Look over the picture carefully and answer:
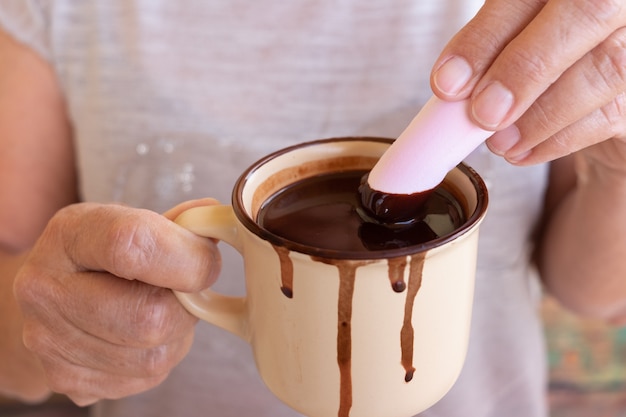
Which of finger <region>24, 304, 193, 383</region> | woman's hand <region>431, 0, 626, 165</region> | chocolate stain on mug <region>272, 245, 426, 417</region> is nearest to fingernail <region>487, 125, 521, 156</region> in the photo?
woman's hand <region>431, 0, 626, 165</region>

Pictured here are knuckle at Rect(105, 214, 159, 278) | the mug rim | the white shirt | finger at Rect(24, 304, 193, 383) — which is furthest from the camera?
the white shirt

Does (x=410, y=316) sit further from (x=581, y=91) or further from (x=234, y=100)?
(x=234, y=100)

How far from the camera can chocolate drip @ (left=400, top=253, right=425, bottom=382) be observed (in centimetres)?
46

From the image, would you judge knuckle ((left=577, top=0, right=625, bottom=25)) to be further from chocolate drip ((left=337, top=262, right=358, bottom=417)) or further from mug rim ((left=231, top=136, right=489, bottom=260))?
chocolate drip ((left=337, top=262, right=358, bottom=417))

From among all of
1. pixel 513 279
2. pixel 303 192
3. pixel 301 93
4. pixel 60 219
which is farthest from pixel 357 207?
pixel 513 279

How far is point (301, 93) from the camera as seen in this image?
0.94 meters

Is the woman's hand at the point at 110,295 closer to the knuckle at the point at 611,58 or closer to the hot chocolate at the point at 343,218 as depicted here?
the hot chocolate at the point at 343,218

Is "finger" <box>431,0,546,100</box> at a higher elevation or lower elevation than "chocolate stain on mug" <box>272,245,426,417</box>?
higher

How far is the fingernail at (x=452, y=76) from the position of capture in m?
0.49

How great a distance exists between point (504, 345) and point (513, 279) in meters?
0.11

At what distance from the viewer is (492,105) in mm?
474

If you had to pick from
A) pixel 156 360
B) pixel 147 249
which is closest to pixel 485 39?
pixel 147 249

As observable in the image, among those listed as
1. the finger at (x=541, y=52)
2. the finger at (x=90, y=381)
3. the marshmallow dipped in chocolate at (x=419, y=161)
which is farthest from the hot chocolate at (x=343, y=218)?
the finger at (x=90, y=381)

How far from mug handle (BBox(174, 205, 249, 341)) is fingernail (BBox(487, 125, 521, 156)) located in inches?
8.6
